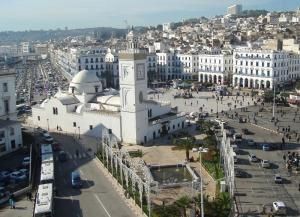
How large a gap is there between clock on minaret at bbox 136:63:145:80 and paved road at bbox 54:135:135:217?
10.6m

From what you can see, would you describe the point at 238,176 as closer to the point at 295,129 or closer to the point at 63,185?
the point at 63,185

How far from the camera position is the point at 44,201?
98.5 feet

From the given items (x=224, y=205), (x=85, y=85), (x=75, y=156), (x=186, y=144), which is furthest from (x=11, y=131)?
(x=224, y=205)

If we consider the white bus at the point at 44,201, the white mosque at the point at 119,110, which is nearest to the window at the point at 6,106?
the white mosque at the point at 119,110

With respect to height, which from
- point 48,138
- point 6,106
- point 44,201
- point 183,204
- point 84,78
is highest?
point 84,78

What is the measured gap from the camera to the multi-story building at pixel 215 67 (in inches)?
3578

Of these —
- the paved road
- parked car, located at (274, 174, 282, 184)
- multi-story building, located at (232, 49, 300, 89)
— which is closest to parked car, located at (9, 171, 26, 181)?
the paved road

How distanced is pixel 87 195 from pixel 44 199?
4.48 meters

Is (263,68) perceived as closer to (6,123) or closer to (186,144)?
(186,144)

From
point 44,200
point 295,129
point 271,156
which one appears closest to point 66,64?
point 295,129

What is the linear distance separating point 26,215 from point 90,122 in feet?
77.8

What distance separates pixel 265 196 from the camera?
106ft

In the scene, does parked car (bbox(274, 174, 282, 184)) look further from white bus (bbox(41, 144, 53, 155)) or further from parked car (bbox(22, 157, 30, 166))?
parked car (bbox(22, 157, 30, 166))

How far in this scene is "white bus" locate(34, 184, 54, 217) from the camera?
94.2ft
